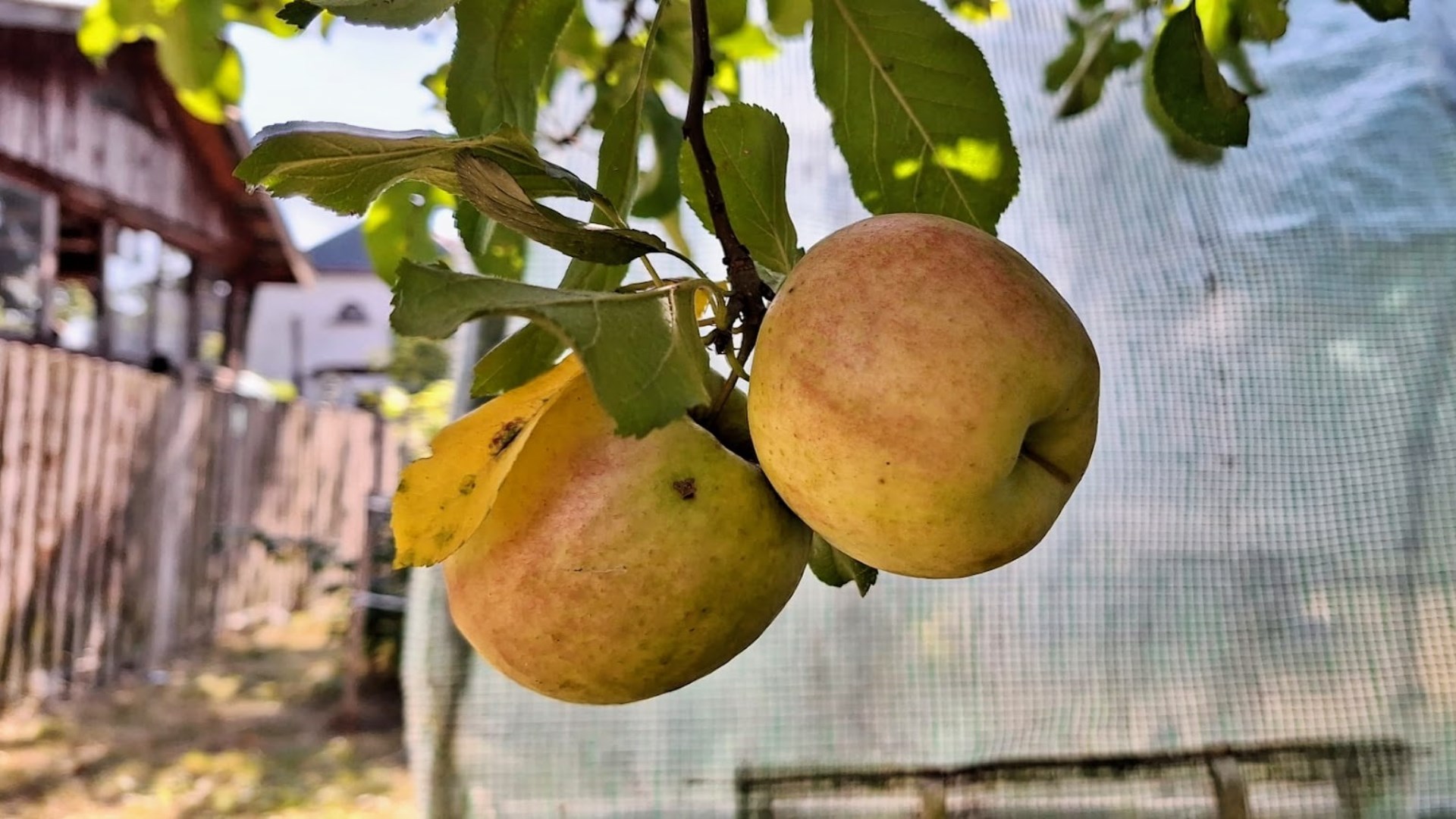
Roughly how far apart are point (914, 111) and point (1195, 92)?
0.36m

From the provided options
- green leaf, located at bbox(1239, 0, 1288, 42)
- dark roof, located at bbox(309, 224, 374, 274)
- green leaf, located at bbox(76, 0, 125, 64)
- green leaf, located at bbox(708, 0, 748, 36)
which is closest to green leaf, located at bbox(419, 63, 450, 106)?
green leaf, located at bbox(708, 0, 748, 36)

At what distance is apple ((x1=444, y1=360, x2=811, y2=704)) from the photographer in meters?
0.76

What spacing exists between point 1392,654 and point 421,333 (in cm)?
247

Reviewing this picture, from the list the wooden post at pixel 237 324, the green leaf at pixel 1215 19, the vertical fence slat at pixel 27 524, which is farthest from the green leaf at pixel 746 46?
the wooden post at pixel 237 324

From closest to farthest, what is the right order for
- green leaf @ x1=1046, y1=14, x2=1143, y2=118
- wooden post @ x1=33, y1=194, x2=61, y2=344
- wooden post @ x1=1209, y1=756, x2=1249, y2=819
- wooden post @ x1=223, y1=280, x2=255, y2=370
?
green leaf @ x1=1046, y1=14, x2=1143, y2=118 < wooden post @ x1=1209, y1=756, x2=1249, y2=819 < wooden post @ x1=33, y1=194, x2=61, y2=344 < wooden post @ x1=223, y1=280, x2=255, y2=370

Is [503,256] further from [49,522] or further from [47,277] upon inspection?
[47,277]

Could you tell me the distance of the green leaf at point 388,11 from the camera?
772 mm

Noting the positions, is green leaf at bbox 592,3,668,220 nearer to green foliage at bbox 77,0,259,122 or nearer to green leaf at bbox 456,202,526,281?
green leaf at bbox 456,202,526,281

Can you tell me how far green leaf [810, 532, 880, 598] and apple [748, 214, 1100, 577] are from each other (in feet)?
0.65

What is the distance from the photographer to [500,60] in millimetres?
1079

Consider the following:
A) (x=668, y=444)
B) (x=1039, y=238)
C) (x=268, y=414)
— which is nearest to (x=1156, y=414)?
(x=1039, y=238)

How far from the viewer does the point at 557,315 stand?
596mm

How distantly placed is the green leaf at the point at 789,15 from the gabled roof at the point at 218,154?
5153 millimetres

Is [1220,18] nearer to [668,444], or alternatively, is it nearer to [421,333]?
[668,444]
